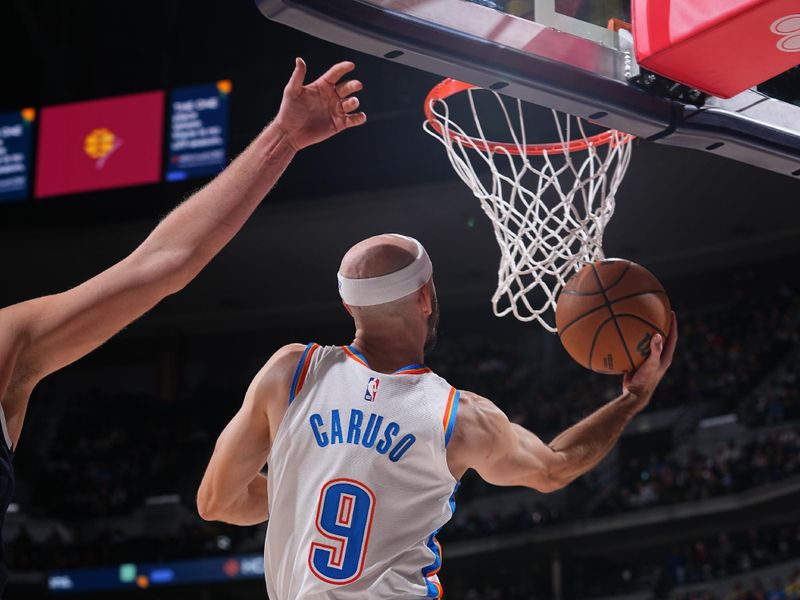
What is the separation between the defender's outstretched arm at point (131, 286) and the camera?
1.43 meters

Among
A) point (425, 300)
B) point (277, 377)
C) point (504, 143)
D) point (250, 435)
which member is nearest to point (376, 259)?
point (425, 300)

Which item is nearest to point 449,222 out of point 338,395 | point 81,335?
point 338,395

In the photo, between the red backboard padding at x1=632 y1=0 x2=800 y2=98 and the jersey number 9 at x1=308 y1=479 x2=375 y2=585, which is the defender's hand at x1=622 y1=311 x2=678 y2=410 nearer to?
the red backboard padding at x1=632 y1=0 x2=800 y2=98

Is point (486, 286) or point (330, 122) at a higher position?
point (330, 122)

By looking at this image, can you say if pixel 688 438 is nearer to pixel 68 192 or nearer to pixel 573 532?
pixel 573 532

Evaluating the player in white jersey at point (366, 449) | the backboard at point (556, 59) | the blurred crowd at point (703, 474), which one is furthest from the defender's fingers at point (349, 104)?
the blurred crowd at point (703, 474)

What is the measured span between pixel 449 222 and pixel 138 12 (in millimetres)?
5940

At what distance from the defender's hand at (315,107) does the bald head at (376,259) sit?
0.56 m

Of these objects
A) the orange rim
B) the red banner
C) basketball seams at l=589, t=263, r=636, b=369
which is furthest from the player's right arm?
the red banner

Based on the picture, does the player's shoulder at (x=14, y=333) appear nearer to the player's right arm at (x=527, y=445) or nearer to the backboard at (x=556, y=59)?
the backboard at (x=556, y=59)

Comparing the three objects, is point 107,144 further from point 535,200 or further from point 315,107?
point 315,107

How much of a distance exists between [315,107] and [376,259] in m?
0.67

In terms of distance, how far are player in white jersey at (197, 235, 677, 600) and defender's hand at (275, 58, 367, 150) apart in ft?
2.00

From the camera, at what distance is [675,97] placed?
9.55 feet
